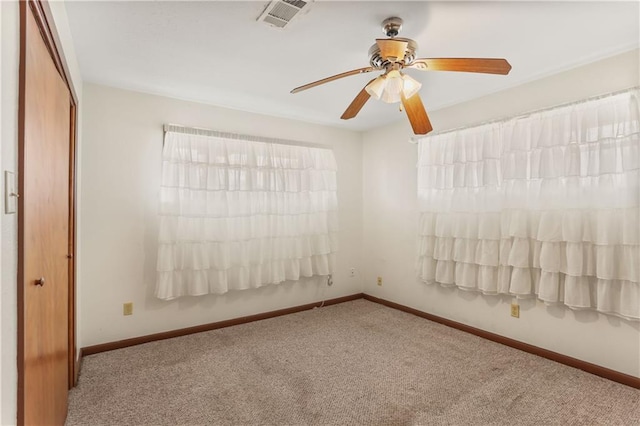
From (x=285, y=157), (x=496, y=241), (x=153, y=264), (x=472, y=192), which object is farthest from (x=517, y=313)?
(x=153, y=264)

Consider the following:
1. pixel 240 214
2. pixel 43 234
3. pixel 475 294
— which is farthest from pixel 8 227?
pixel 475 294

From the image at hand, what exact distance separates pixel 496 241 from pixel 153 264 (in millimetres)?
3153

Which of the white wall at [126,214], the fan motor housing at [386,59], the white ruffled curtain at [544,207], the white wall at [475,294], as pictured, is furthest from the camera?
the white wall at [126,214]

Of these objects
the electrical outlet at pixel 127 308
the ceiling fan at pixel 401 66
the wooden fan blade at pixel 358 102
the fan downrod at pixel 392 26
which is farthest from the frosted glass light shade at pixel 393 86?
the electrical outlet at pixel 127 308

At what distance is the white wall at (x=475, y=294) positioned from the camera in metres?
2.35

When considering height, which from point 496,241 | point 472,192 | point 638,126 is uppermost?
point 638,126

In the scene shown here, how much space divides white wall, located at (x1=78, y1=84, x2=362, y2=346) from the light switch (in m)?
2.12

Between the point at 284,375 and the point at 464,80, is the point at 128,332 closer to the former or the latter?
the point at 284,375

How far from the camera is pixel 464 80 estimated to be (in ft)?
9.04

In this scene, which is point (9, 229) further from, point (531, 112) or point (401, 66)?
point (531, 112)

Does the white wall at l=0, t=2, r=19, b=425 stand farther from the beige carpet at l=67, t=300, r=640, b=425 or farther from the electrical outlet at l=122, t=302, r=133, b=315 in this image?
the electrical outlet at l=122, t=302, r=133, b=315

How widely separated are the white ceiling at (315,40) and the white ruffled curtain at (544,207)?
0.47 m

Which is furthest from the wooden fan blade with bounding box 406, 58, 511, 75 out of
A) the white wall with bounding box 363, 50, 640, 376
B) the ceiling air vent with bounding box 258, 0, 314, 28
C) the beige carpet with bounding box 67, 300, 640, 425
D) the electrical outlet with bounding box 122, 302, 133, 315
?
the electrical outlet with bounding box 122, 302, 133, 315

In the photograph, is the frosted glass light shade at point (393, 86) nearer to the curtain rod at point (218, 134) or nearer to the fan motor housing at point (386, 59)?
the fan motor housing at point (386, 59)
